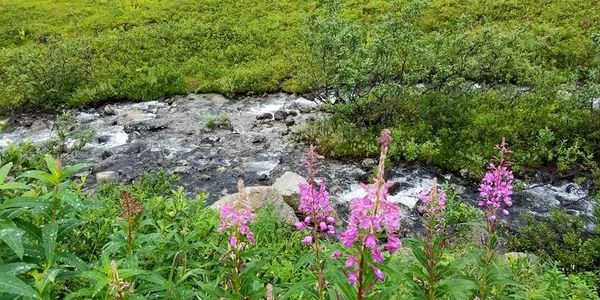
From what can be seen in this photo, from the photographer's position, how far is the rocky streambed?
1226cm

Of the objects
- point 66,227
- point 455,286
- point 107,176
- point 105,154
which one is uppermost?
point 66,227

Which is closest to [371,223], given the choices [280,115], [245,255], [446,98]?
[245,255]

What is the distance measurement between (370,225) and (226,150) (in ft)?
A: 41.8

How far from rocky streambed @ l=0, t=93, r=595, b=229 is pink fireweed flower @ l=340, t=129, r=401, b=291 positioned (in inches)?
345

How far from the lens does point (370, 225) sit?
2523mm

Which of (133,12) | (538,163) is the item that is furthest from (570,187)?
(133,12)

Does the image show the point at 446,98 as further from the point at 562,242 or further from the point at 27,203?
the point at 27,203

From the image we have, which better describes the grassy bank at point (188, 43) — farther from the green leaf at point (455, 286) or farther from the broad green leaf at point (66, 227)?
the green leaf at point (455, 286)

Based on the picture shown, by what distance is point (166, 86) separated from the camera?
781 inches

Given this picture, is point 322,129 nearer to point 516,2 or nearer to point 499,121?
point 499,121

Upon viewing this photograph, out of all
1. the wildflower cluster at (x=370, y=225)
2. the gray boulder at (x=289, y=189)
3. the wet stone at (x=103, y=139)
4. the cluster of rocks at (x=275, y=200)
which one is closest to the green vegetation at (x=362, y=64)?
the gray boulder at (x=289, y=189)

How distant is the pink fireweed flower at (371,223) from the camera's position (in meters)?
2.52

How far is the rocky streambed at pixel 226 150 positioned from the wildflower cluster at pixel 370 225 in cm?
875

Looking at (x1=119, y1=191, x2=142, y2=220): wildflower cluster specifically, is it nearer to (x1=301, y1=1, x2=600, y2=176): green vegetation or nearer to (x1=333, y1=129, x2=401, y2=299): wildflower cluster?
(x1=333, y1=129, x2=401, y2=299): wildflower cluster
